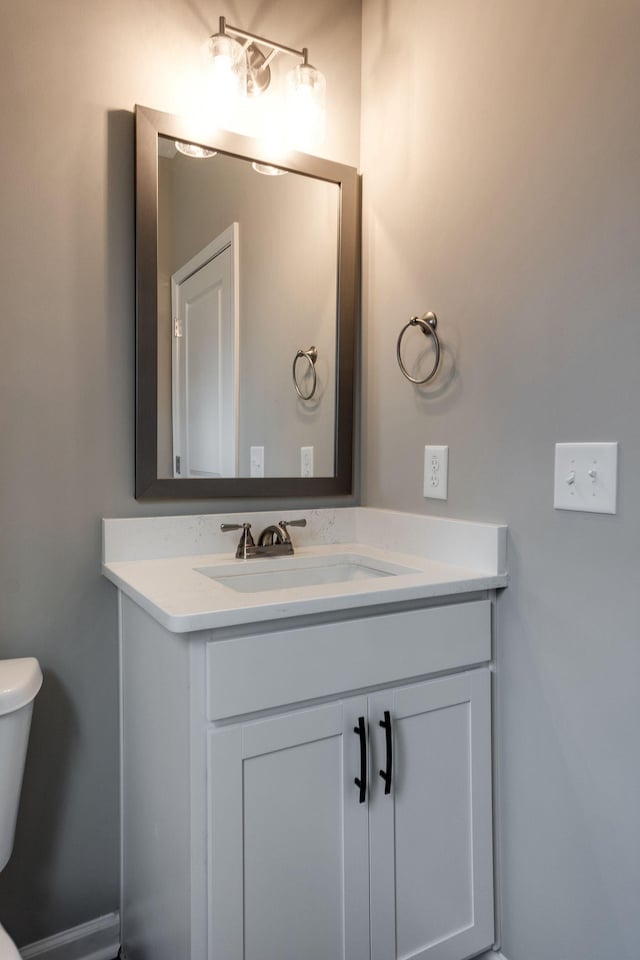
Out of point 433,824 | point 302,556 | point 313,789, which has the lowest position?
point 433,824

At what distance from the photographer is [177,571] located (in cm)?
126

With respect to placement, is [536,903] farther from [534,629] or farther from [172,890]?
[172,890]

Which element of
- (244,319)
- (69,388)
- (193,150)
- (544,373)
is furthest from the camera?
(244,319)

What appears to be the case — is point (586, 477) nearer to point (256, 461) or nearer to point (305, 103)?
point (256, 461)

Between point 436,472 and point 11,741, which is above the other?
point 436,472

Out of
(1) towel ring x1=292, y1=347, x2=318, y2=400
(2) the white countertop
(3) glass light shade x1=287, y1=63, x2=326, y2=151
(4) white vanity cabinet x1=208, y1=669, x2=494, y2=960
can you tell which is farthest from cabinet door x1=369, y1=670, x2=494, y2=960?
(3) glass light shade x1=287, y1=63, x2=326, y2=151

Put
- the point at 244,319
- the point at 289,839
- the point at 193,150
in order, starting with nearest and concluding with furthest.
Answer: the point at 289,839
the point at 193,150
the point at 244,319

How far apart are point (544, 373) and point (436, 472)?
35 cm

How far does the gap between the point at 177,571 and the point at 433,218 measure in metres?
0.98

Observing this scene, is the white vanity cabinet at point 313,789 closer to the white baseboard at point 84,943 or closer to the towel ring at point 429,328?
the white baseboard at point 84,943

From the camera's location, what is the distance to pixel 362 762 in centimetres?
104

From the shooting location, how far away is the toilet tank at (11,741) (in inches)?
41.0

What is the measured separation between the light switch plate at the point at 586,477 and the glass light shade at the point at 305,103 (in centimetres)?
104

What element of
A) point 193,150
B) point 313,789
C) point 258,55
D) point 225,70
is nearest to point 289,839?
point 313,789
